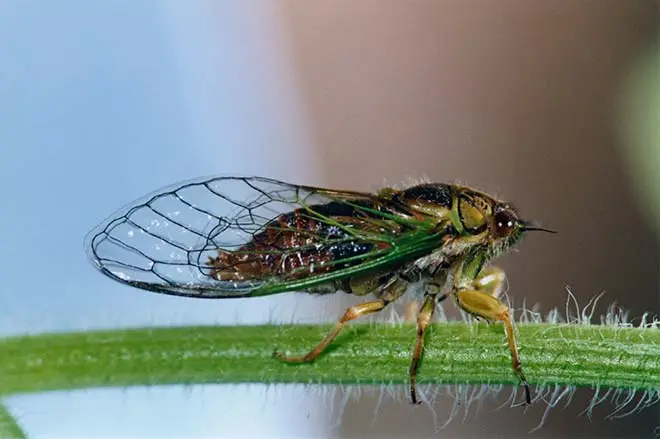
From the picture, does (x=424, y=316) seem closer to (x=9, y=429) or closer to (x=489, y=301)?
(x=489, y=301)

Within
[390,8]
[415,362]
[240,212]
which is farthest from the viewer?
[390,8]

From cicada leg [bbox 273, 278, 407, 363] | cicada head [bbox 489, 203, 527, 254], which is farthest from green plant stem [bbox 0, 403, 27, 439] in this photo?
cicada head [bbox 489, 203, 527, 254]

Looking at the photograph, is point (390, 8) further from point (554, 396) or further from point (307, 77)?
point (554, 396)

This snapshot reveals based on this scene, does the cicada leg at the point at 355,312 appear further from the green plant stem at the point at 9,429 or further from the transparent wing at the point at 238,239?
the green plant stem at the point at 9,429

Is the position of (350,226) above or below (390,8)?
below

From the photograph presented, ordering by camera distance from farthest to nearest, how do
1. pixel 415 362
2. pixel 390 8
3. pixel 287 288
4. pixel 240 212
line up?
pixel 390 8 → pixel 240 212 → pixel 287 288 → pixel 415 362

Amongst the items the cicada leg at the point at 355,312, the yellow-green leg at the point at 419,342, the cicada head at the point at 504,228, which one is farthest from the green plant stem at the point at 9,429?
the cicada head at the point at 504,228

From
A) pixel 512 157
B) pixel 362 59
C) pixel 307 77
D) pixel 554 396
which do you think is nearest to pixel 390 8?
pixel 362 59
